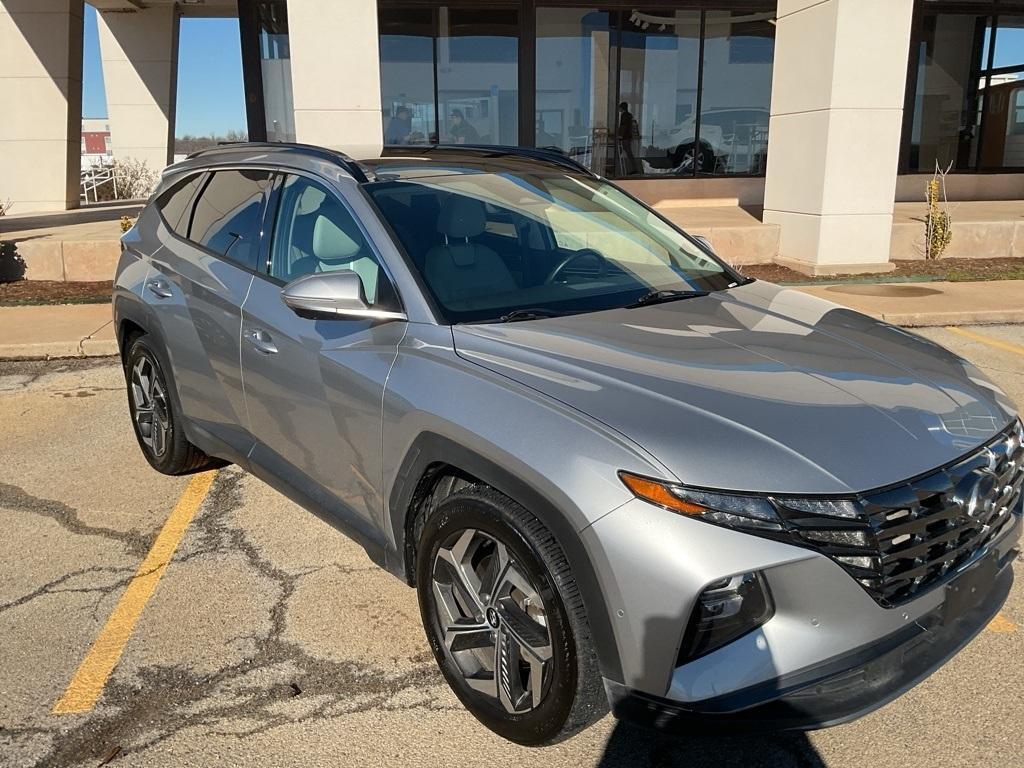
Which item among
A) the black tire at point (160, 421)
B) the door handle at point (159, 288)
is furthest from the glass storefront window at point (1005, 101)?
the door handle at point (159, 288)

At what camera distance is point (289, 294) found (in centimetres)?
292

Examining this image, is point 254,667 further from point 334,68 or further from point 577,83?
point 577,83

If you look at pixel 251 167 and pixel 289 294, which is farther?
pixel 251 167

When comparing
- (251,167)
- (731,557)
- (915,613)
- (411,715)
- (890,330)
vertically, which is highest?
(251,167)

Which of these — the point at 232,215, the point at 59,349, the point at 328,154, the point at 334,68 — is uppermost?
the point at 334,68

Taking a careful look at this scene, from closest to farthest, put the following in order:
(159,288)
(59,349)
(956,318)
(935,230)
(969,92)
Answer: (159,288), (59,349), (956,318), (935,230), (969,92)

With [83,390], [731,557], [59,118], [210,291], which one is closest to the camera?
[731,557]

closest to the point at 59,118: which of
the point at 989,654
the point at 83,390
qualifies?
the point at 83,390

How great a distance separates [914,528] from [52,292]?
10.5m

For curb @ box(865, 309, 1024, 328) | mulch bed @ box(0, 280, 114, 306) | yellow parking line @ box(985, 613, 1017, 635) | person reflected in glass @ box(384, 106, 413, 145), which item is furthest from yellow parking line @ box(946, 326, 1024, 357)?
person reflected in glass @ box(384, 106, 413, 145)

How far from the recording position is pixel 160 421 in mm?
4645

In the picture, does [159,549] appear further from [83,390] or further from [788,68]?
[788,68]

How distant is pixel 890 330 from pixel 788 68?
905 centimetres

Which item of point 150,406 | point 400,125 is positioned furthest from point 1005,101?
point 150,406
